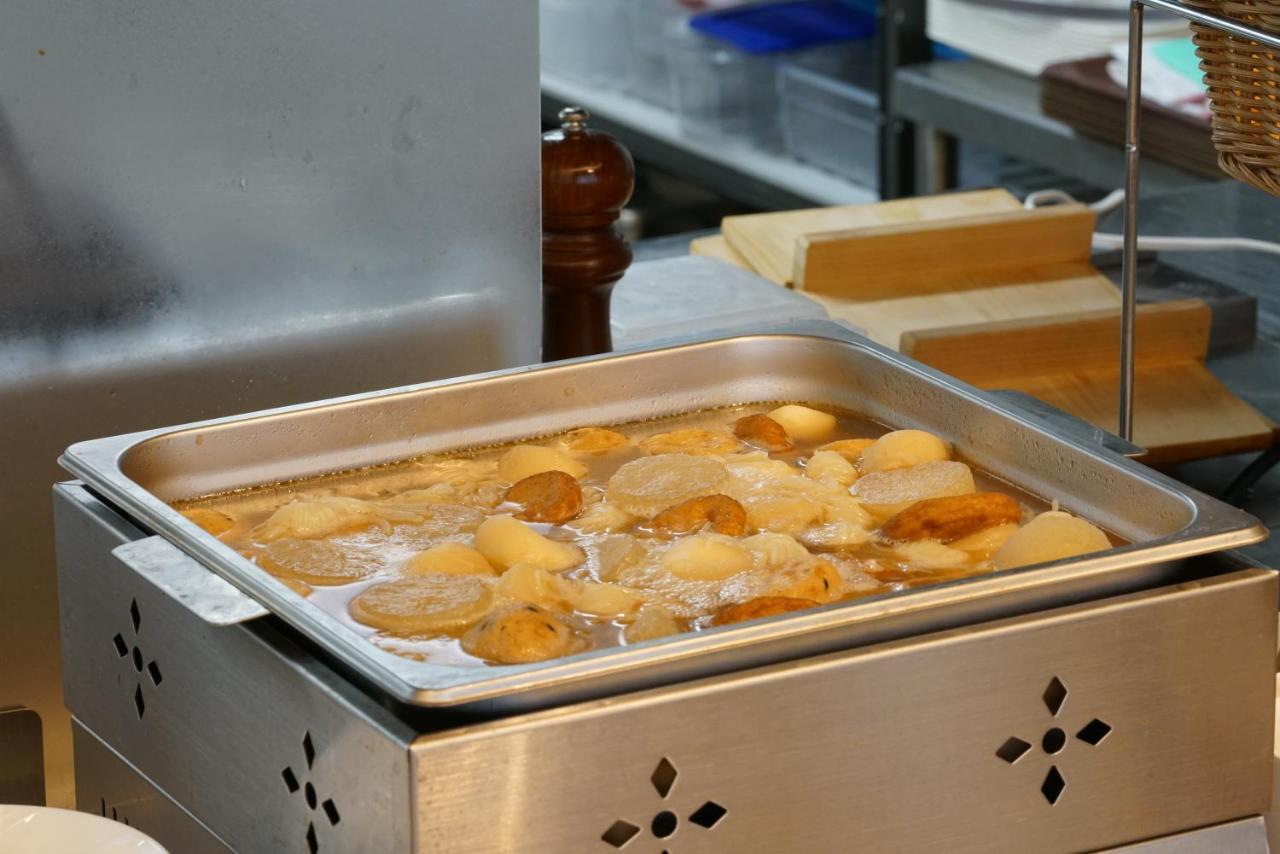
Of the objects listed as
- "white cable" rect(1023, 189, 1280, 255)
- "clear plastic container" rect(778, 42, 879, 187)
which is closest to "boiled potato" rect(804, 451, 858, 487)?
"white cable" rect(1023, 189, 1280, 255)

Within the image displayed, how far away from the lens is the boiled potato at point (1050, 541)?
0.93 m

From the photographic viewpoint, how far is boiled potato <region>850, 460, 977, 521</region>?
103 centimetres

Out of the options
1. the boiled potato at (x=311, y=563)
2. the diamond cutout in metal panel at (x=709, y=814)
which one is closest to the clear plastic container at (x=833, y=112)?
the boiled potato at (x=311, y=563)

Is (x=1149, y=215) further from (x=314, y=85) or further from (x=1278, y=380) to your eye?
(x=314, y=85)

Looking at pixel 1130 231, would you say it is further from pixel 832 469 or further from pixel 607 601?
pixel 607 601

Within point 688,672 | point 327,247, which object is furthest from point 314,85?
point 688,672

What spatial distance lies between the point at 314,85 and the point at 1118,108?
161cm

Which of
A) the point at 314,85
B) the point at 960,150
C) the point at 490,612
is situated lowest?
the point at 960,150

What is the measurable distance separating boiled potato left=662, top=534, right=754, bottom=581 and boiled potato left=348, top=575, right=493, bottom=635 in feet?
0.31

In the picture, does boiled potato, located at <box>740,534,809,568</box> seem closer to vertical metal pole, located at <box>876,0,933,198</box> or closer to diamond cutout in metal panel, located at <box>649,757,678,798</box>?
diamond cutout in metal panel, located at <box>649,757,678,798</box>

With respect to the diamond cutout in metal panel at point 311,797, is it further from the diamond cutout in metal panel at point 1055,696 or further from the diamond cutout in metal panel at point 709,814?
the diamond cutout in metal panel at point 1055,696

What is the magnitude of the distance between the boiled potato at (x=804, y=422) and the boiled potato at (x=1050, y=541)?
23cm

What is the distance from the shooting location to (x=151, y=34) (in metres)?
1.15

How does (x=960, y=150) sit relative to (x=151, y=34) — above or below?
below
